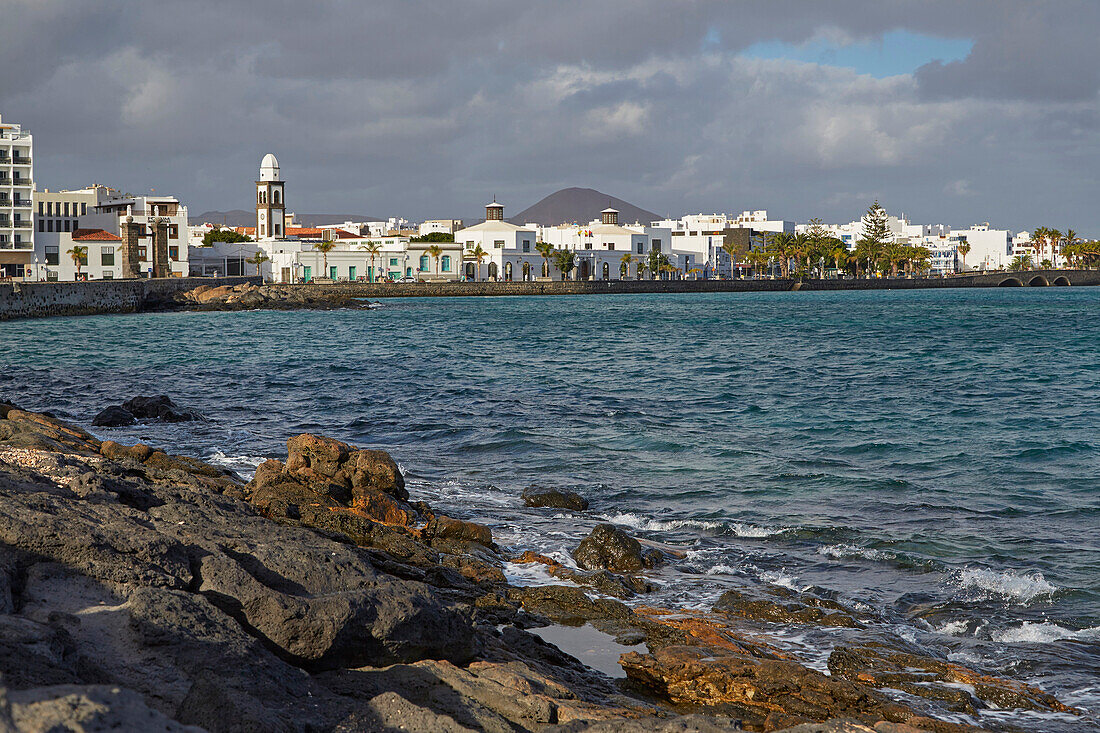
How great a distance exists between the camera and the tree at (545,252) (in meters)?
121

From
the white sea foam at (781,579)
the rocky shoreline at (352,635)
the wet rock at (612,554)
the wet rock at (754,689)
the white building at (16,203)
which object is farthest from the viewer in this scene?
the white building at (16,203)

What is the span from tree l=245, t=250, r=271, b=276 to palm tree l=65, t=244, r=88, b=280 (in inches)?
975

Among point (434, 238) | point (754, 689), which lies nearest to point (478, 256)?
point (434, 238)

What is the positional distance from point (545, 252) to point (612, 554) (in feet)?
369

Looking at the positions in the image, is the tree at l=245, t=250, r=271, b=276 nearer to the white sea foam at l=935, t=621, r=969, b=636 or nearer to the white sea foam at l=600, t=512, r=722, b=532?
the white sea foam at l=600, t=512, r=722, b=532

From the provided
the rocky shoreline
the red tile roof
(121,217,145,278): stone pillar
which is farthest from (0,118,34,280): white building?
the rocky shoreline

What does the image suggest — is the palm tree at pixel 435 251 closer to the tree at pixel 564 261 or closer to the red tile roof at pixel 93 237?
the tree at pixel 564 261

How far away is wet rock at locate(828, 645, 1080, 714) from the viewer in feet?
22.1

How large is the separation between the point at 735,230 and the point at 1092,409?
14156 centimetres

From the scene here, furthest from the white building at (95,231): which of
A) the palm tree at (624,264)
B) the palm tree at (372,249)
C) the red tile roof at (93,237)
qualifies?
the palm tree at (624,264)

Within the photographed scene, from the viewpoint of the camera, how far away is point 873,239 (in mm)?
154625

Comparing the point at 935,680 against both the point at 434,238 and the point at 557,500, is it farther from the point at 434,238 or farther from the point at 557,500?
the point at 434,238

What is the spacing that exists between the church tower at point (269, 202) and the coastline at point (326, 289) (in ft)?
52.2

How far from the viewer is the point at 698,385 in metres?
27.6
